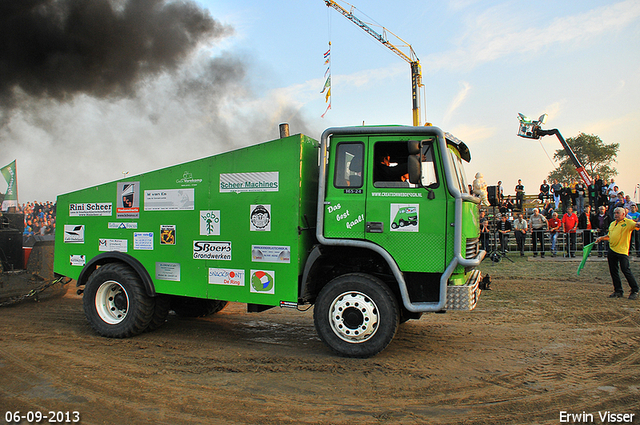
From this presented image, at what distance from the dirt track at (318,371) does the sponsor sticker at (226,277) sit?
2.89 ft

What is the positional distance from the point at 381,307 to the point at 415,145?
1935mm

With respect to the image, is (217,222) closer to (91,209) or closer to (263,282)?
(263,282)

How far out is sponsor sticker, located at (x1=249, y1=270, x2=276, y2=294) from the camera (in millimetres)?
5547

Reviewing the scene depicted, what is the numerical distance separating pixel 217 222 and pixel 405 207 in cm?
257

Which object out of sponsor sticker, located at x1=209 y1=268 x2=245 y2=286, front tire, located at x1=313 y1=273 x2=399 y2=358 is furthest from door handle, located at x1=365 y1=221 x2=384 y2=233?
sponsor sticker, located at x1=209 y1=268 x2=245 y2=286

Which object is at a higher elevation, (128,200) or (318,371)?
(128,200)

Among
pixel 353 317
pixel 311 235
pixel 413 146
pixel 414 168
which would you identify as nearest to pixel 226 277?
pixel 311 235

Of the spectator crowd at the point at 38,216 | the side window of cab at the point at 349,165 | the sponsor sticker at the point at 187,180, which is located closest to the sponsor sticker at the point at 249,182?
the sponsor sticker at the point at 187,180

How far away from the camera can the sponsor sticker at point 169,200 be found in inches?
239

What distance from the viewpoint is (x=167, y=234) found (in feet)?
20.4

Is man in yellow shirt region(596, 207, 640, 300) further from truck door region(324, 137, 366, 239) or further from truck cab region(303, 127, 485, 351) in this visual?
truck door region(324, 137, 366, 239)

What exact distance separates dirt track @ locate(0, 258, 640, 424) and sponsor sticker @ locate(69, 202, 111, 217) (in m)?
1.83

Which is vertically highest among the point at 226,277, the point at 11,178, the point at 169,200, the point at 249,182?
the point at 11,178

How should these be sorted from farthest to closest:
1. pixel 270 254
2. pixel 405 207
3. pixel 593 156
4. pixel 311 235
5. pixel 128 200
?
pixel 593 156 → pixel 128 200 → pixel 311 235 → pixel 270 254 → pixel 405 207
